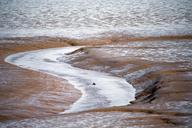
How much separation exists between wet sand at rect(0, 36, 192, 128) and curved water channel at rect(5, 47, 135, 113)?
21.9 inches

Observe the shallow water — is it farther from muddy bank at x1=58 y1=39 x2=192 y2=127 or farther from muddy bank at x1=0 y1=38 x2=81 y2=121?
muddy bank at x1=0 y1=38 x2=81 y2=121

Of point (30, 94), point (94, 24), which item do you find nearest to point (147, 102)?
point (30, 94)

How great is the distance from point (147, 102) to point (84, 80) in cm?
667

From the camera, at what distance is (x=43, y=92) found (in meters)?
21.3

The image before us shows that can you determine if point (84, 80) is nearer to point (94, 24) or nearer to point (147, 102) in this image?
point (147, 102)

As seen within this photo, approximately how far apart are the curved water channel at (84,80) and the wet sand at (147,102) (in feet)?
1.83

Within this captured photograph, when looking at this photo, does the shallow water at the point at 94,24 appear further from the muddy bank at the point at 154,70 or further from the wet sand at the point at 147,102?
the wet sand at the point at 147,102

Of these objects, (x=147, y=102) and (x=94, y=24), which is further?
(x=94, y=24)

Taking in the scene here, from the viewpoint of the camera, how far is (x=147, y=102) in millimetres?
18516

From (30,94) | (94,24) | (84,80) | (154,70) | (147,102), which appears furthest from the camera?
(94,24)

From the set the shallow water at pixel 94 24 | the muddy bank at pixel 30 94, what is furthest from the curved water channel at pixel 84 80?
the shallow water at pixel 94 24

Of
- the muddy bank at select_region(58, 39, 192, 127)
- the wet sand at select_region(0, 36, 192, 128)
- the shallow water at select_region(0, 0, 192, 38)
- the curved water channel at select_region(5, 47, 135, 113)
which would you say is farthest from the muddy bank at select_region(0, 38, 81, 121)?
the shallow water at select_region(0, 0, 192, 38)

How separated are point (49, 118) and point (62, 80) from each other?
26.8 feet

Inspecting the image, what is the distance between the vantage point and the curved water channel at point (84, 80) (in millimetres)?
19938
